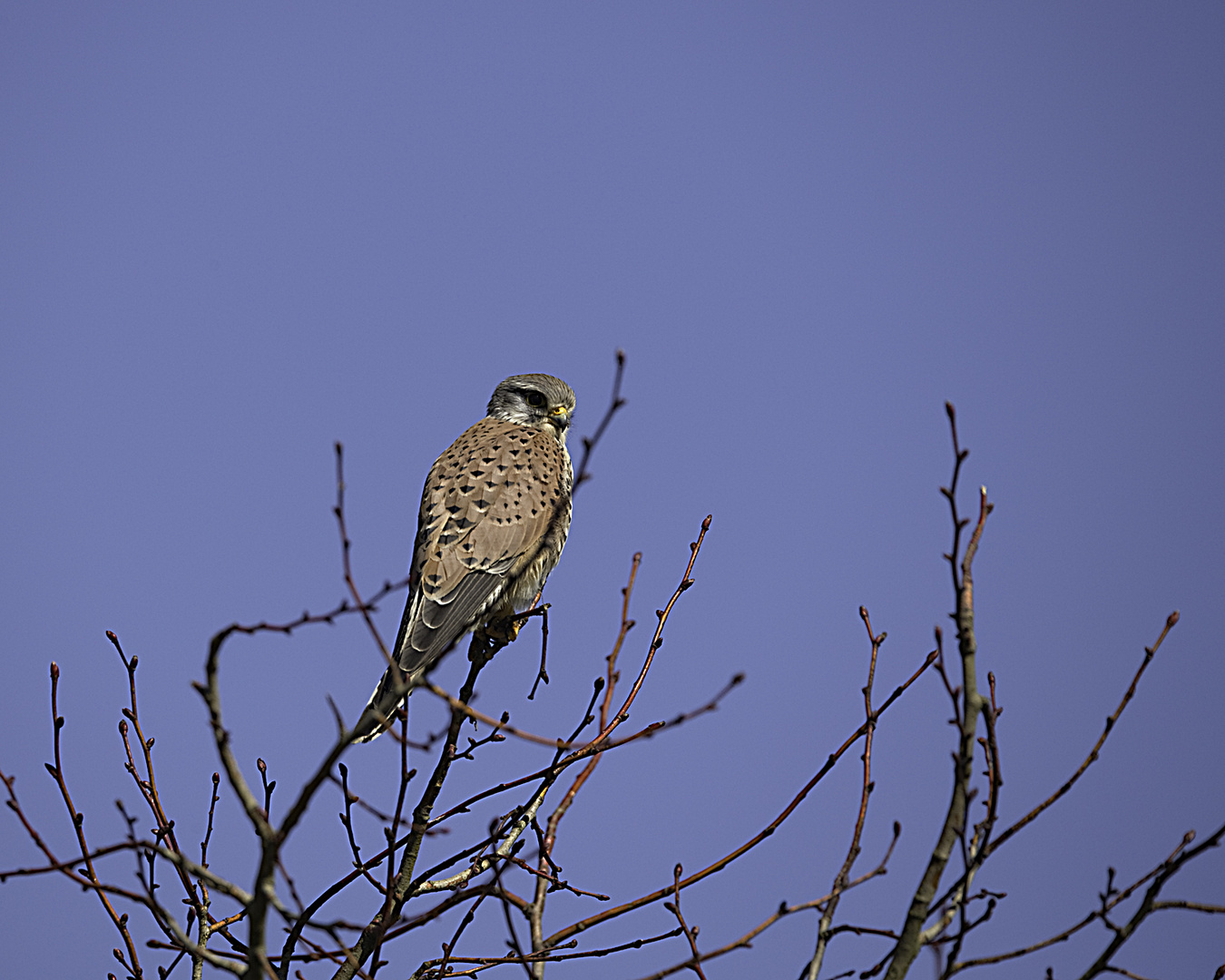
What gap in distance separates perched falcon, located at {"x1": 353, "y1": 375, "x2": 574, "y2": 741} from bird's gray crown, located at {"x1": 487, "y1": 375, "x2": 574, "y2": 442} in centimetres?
18

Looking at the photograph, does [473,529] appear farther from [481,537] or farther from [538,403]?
[538,403]

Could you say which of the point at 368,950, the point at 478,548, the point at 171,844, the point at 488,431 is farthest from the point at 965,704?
the point at 488,431

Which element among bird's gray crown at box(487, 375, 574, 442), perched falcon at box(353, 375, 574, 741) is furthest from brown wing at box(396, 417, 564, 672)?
bird's gray crown at box(487, 375, 574, 442)

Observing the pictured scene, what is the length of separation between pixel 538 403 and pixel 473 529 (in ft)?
3.88

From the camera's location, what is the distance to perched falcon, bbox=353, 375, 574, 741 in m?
3.63

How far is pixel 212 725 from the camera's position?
55.8 inches

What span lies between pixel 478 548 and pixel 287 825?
2.55 metres

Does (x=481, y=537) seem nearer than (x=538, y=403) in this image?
Yes

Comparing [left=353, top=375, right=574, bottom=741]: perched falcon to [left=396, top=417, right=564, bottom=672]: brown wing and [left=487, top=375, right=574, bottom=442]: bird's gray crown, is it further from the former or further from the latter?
[left=487, top=375, right=574, bottom=442]: bird's gray crown

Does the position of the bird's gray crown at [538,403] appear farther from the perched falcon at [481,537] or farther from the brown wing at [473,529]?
the brown wing at [473,529]

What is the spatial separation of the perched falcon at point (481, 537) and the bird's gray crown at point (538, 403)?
0.59 feet

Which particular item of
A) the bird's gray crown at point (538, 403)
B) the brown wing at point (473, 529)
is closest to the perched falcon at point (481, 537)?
the brown wing at point (473, 529)

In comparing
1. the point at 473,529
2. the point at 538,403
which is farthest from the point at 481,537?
the point at 538,403

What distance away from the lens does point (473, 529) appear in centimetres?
397
